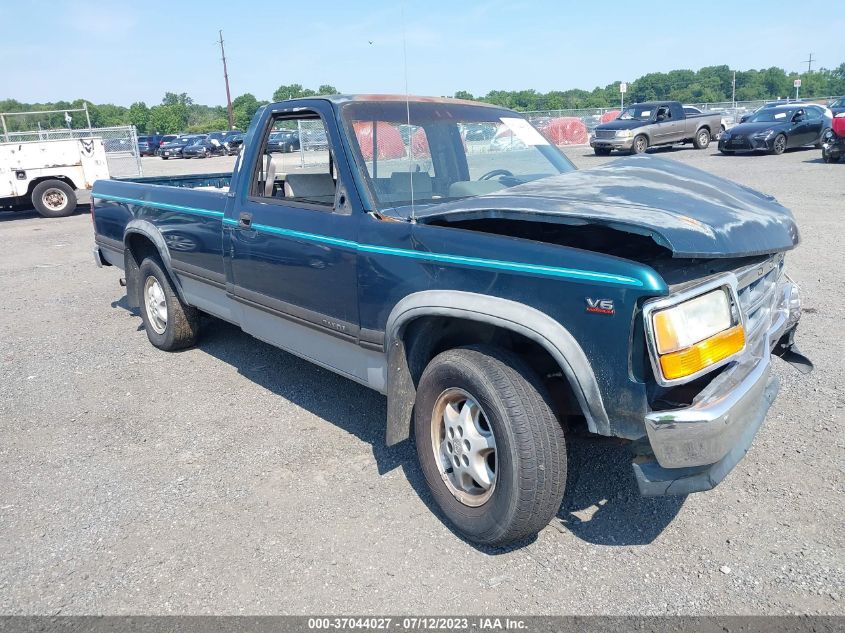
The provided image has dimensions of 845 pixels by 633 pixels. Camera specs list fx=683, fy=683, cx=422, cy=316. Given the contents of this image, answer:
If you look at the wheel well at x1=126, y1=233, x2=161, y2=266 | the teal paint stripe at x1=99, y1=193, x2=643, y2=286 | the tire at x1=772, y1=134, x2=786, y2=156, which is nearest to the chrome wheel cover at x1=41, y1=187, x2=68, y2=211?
the wheel well at x1=126, y1=233, x2=161, y2=266

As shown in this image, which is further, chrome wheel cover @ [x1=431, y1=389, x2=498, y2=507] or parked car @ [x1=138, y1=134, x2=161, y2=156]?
parked car @ [x1=138, y1=134, x2=161, y2=156]

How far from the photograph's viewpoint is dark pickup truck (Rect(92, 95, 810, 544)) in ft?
8.35

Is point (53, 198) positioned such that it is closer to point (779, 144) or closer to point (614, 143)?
point (614, 143)

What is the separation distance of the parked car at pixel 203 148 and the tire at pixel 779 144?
104ft

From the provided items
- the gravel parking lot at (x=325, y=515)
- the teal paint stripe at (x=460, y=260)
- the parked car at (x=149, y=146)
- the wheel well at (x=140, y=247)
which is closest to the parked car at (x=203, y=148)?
the parked car at (x=149, y=146)

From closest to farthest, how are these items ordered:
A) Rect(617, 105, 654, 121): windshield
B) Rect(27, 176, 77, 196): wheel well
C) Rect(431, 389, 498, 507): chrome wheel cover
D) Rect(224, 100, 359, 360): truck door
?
Rect(431, 389, 498, 507): chrome wheel cover
Rect(224, 100, 359, 360): truck door
Rect(27, 176, 77, 196): wheel well
Rect(617, 105, 654, 121): windshield

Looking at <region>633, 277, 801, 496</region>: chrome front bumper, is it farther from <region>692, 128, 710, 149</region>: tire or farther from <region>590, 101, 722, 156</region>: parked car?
<region>692, 128, 710, 149</region>: tire

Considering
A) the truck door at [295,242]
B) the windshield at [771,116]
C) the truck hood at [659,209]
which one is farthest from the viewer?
the windshield at [771,116]

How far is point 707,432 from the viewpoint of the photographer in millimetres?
2449

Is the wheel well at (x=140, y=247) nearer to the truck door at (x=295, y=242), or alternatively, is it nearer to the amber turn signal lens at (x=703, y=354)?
the truck door at (x=295, y=242)

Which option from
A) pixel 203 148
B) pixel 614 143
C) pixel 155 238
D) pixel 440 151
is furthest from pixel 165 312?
pixel 203 148

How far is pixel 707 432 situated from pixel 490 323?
92 centimetres

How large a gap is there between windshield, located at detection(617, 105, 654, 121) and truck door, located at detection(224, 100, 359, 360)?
20.0 m

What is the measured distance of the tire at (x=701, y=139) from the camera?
79.5ft
